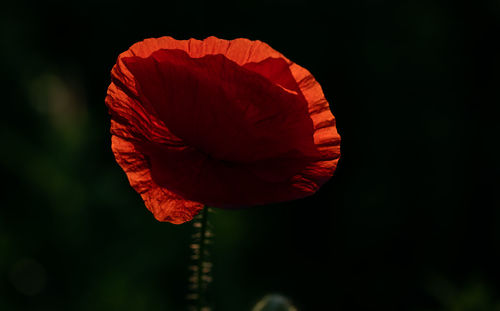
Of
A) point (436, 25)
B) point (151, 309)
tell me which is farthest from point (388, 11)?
point (151, 309)

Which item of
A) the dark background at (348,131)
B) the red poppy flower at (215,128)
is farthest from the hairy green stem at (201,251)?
the dark background at (348,131)

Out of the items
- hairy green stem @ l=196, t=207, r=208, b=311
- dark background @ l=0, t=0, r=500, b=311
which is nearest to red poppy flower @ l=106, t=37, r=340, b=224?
hairy green stem @ l=196, t=207, r=208, b=311

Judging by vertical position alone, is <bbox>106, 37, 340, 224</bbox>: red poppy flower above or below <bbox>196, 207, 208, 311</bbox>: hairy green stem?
above

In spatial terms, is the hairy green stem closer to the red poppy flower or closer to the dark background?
the red poppy flower

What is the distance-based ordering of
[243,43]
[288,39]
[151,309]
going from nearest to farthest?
[243,43], [151,309], [288,39]

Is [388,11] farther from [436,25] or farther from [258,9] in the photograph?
[258,9]

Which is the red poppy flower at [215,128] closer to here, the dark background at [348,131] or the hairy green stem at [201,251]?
the hairy green stem at [201,251]

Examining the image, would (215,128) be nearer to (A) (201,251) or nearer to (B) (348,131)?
A: (A) (201,251)
